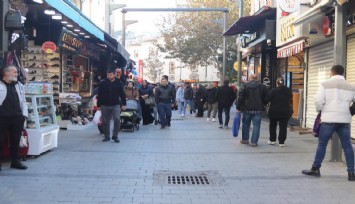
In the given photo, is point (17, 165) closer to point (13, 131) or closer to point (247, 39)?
point (13, 131)

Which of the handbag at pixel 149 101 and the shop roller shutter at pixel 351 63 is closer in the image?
the shop roller shutter at pixel 351 63

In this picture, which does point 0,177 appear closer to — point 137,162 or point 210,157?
point 137,162

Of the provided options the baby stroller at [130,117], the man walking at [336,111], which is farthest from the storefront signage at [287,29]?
the man walking at [336,111]

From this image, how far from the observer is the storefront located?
15.9 meters

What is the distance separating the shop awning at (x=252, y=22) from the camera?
52.4 ft

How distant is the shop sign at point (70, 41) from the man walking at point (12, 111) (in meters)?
6.19

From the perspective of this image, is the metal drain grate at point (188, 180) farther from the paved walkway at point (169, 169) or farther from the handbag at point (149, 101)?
the handbag at point (149, 101)

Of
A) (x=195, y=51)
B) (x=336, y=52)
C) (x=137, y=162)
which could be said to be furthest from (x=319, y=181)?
(x=195, y=51)

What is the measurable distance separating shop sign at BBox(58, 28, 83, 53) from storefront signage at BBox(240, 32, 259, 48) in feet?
22.5

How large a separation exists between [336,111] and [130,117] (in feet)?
24.4

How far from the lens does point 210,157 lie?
8906 mm

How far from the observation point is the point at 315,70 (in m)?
13.9

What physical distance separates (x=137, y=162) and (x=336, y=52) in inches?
158

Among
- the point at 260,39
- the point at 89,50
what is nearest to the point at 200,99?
the point at 260,39
